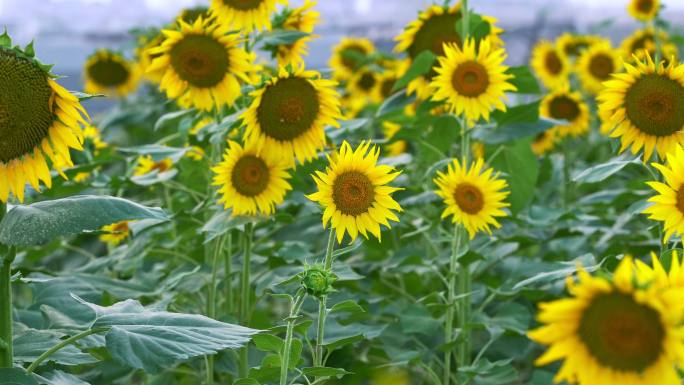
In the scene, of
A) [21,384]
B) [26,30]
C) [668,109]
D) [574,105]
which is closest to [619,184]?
[574,105]

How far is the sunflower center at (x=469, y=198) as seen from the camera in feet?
7.06

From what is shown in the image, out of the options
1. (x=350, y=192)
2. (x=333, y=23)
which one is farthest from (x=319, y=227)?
(x=333, y=23)

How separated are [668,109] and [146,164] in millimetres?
1552

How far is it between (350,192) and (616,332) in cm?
79

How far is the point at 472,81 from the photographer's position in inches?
91.3

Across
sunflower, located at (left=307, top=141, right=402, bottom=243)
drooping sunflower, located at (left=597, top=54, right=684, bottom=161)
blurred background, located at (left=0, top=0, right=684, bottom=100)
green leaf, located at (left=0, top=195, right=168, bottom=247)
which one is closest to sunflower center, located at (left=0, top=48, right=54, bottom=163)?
green leaf, located at (left=0, top=195, right=168, bottom=247)

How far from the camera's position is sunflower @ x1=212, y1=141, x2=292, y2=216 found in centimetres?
215

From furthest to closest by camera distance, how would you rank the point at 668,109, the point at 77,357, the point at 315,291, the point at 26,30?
the point at 26,30, the point at 668,109, the point at 77,357, the point at 315,291

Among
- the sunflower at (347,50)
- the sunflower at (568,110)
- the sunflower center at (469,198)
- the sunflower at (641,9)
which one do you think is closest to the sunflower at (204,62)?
the sunflower center at (469,198)

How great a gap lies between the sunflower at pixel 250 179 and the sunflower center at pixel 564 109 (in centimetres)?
180

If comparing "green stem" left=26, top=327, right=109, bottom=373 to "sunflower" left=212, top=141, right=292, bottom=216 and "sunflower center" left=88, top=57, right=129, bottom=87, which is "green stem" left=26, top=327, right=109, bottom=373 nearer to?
"sunflower" left=212, top=141, right=292, bottom=216

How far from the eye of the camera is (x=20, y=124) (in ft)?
4.61

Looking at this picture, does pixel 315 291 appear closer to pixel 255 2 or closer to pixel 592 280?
pixel 592 280

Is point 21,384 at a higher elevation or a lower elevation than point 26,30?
lower
